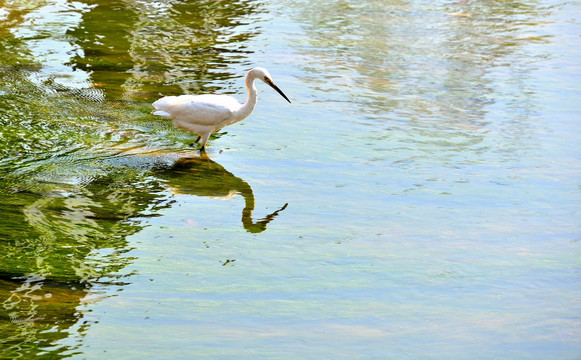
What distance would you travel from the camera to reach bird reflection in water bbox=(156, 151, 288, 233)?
19.0 feet

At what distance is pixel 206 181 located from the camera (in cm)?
607

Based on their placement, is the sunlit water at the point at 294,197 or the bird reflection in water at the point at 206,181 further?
the bird reflection in water at the point at 206,181

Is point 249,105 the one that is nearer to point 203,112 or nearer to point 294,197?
point 203,112

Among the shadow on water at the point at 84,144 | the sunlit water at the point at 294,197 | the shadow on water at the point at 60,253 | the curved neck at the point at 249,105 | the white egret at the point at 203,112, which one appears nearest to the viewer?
the shadow on water at the point at 60,253

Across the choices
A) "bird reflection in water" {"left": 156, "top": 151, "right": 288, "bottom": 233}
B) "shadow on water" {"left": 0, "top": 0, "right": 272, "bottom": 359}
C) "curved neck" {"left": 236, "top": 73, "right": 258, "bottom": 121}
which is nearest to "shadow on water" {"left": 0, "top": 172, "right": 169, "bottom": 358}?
"shadow on water" {"left": 0, "top": 0, "right": 272, "bottom": 359}

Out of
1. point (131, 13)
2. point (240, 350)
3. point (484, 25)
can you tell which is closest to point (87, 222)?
point (240, 350)

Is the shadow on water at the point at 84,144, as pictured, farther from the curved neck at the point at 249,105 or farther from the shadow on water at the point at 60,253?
the curved neck at the point at 249,105

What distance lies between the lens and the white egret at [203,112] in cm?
652

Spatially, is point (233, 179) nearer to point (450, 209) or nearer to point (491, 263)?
point (450, 209)

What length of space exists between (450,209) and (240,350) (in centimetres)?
221

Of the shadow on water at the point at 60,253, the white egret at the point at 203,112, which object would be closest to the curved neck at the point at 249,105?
the white egret at the point at 203,112

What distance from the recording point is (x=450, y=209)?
18.1 ft

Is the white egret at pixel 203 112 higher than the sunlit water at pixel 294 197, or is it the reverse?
the white egret at pixel 203 112

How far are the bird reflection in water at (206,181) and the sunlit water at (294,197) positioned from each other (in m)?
0.02
